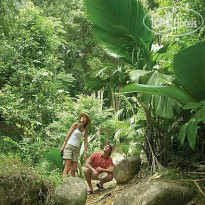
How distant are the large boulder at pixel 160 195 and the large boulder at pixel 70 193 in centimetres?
63

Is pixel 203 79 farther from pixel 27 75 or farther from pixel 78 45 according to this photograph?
pixel 78 45

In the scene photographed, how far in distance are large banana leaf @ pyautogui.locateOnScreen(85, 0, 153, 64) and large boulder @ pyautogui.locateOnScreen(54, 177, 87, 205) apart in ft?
5.32

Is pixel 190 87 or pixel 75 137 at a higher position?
pixel 190 87

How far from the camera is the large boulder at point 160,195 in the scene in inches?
83.0

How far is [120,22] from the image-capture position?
2.91 meters

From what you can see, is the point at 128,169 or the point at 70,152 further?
the point at 70,152

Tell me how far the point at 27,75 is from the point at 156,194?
4772 mm

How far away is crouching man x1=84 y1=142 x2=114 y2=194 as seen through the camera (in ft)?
11.7

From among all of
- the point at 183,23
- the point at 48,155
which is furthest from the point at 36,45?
the point at 183,23

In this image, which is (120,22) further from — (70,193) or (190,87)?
(70,193)

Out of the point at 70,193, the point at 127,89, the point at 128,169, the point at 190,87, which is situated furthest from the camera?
the point at 128,169

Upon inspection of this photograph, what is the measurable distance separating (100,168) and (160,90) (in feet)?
6.71

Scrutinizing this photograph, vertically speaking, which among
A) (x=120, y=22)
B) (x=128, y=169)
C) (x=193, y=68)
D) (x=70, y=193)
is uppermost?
(x=120, y=22)

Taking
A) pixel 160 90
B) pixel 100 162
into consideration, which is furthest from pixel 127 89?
pixel 100 162
